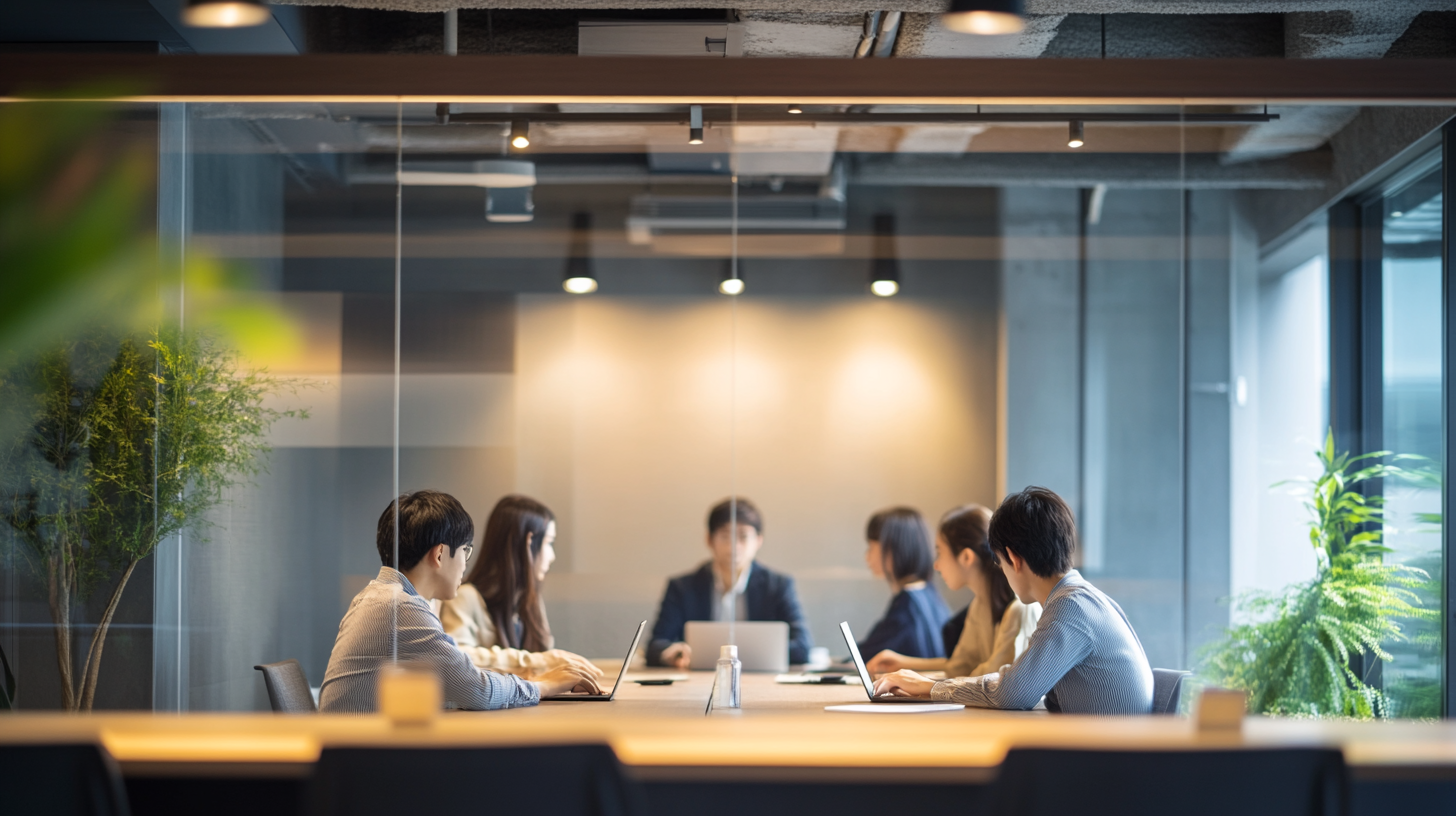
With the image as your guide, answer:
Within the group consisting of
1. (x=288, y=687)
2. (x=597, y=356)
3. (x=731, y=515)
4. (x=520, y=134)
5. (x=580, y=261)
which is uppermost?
(x=520, y=134)

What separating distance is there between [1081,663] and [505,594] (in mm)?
2197

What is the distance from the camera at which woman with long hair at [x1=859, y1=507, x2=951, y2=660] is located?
195 inches

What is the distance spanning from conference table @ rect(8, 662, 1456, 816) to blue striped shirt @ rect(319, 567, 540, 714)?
0.72 metres

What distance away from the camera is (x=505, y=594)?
436cm

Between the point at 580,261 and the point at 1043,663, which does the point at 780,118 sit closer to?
the point at 580,261

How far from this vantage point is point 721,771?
1984 mm

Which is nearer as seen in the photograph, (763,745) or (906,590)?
(763,745)

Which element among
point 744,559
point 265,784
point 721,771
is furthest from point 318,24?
point 721,771

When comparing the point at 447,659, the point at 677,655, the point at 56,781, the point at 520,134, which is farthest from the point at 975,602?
the point at 56,781

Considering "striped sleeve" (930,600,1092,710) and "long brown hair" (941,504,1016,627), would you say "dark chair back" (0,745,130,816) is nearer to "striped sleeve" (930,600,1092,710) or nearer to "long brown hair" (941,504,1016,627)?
"striped sleeve" (930,600,1092,710)

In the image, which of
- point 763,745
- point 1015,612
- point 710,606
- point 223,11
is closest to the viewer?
point 763,745

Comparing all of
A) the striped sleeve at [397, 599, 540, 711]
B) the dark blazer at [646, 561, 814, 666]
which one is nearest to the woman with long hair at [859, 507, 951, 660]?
the dark blazer at [646, 561, 814, 666]

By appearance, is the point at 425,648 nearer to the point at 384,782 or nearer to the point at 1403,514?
the point at 384,782

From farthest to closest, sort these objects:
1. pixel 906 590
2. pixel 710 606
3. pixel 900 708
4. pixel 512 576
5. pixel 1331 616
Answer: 1. pixel 710 606
2. pixel 906 590
3. pixel 512 576
4. pixel 1331 616
5. pixel 900 708
